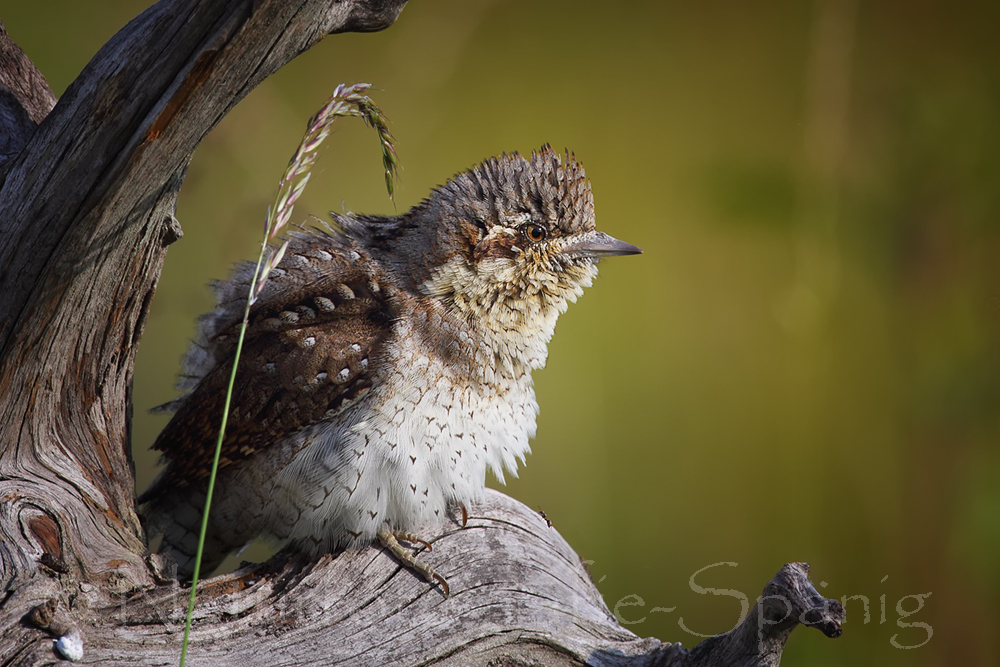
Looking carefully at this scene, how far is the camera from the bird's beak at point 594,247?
228cm

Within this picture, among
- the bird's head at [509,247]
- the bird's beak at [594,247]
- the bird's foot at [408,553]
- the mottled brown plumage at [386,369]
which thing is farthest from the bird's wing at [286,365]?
the bird's beak at [594,247]

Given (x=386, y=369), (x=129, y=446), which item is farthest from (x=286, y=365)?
(x=129, y=446)

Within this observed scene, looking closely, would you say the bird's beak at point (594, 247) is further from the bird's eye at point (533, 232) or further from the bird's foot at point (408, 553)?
the bird's foot at point (408, 553)

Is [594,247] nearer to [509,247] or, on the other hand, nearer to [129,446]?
[509,247]

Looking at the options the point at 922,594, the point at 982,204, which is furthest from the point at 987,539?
the point at 982,204

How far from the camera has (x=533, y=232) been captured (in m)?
2.25

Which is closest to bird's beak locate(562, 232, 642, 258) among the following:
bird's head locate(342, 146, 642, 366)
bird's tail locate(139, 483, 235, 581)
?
bird's head locate(342, 146, 642, 366)

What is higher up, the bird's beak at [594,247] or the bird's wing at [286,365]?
the bird's beak at [594,247]

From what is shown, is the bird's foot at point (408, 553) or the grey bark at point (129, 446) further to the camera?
the bird's foot at point (408, 553)

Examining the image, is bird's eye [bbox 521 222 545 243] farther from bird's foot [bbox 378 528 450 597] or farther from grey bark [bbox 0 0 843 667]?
bird's foot [bbox 378 528 450 597]

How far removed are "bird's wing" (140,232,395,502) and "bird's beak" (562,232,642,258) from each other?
1.82ft

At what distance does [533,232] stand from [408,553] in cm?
99

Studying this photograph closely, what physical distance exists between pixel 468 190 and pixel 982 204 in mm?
2151

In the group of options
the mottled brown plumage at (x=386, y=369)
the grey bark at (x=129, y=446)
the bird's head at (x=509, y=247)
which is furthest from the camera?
the bird's head at (x=509, y=247)
